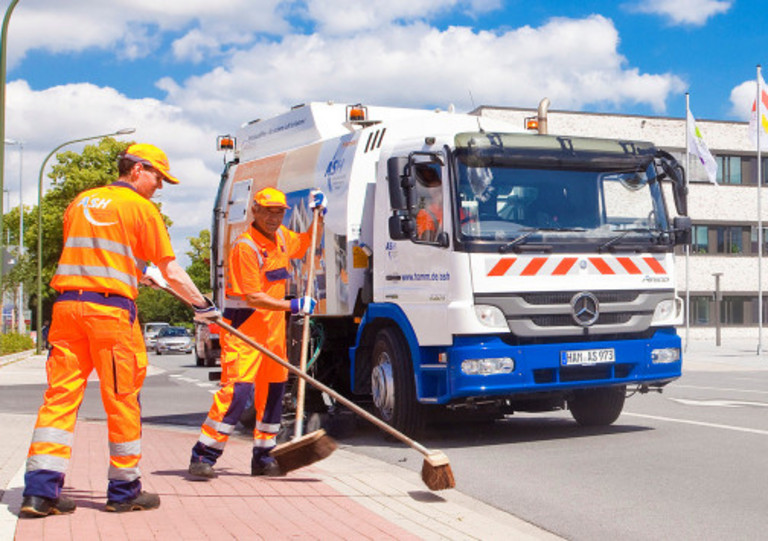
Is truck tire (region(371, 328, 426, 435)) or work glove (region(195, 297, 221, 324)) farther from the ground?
work glove (region(195, 297, 221, 324))

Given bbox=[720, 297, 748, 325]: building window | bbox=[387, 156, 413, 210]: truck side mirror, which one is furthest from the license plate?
bbox=[720, 297, 748, 325]: building window

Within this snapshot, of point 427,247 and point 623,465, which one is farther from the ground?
point 427,247

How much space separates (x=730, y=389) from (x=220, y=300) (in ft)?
25.7

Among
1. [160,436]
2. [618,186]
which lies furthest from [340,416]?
[618,186]

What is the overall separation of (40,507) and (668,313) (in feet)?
20.2

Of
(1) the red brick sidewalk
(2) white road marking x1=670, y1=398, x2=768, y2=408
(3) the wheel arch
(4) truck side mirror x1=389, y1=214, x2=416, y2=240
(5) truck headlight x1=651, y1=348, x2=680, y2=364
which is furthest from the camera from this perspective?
(2) white road marking x1=670, y1=398, x2=768, y2=408

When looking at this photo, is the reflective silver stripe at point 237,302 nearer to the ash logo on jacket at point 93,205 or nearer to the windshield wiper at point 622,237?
the ash logo on jacket at point 93,205

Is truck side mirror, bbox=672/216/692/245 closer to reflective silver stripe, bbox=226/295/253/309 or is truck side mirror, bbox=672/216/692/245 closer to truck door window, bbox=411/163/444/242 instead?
truck door window, bbox=411/163/444/242

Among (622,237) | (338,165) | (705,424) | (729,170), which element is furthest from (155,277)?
(729,170)

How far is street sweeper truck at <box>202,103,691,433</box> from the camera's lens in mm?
9172

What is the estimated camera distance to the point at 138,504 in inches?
237

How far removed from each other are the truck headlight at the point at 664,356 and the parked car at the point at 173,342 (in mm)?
39738

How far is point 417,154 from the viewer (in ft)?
30.6

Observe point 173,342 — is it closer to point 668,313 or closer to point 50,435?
point 668,313
